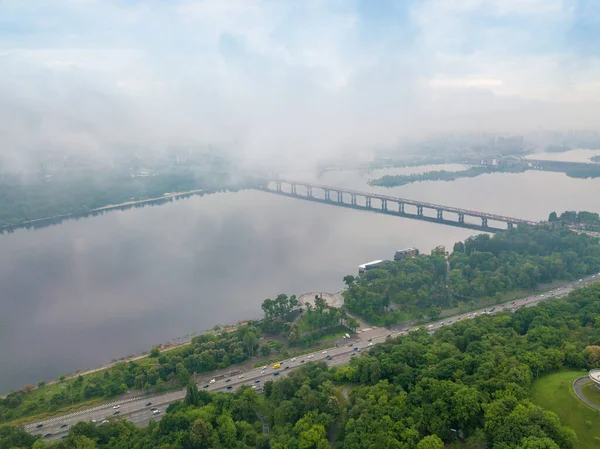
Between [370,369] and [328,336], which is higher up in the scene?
[370,369]

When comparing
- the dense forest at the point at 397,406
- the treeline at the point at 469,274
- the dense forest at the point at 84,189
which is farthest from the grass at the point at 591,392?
the dense forest at the point at 84,189

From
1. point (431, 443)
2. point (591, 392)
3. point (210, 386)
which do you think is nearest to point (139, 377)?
point (210, 386)

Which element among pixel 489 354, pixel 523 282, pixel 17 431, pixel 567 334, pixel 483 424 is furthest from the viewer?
pixel 523 282

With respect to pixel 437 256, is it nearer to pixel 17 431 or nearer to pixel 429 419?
pixel 429 419

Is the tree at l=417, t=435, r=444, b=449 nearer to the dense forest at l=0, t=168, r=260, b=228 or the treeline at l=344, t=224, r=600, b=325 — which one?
the treeline at l=344, t=224, r=600, b=325

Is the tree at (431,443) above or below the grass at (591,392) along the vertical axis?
below

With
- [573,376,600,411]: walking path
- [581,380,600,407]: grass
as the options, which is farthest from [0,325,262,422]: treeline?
[581,380,600,407]: grass


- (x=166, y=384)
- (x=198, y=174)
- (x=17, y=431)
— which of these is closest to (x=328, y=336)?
(x=166, y=384)

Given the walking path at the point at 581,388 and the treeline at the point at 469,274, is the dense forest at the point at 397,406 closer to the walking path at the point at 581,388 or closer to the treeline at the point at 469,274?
the walking path at the point at 581,388
